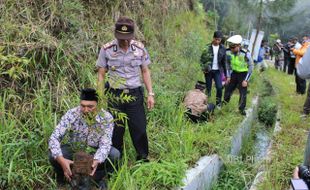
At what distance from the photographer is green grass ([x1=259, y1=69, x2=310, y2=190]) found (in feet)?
16.4

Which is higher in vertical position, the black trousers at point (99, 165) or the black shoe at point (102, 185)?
the black trousers at point (99, 165)

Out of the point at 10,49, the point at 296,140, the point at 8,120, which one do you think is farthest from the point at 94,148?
the point at 296,140

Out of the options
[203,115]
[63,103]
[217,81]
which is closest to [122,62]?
[63,103]

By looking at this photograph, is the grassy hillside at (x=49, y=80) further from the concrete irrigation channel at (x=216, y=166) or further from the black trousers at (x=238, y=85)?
the black trousers at (x=238, y=85)

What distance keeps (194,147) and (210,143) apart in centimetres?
37

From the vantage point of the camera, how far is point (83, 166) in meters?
3.84

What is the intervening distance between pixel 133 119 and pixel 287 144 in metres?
3.10

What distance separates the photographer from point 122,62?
4445mm

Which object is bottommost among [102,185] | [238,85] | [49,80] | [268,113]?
[268,113]

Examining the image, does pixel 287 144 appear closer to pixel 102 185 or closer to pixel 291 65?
pixel 102 185

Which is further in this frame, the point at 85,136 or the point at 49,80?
the point at 49,80

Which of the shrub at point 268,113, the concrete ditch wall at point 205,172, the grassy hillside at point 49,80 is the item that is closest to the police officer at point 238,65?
the grassy hillside at point 49,80

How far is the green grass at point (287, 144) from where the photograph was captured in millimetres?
5012

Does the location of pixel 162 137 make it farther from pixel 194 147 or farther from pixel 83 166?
pixel 83 166
